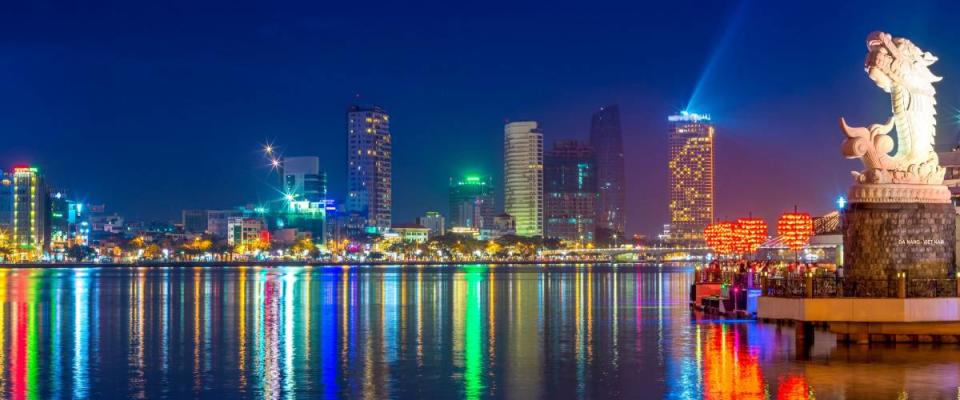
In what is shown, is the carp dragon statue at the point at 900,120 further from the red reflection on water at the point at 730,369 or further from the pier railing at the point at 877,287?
the red reflection on water at the point at 730,369

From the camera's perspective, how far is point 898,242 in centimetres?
4000

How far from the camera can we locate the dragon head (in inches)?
1597

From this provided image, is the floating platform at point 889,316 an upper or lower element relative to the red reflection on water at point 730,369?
upper

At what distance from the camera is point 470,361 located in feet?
127

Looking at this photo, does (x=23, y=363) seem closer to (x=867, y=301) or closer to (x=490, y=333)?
(x=490, y=333)

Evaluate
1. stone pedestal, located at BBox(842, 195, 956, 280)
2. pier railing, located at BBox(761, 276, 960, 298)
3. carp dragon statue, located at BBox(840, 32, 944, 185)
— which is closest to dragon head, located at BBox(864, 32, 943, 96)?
carp dragon statue, located at BBox(840, 32, 944, 185)

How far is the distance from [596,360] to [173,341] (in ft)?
55.6

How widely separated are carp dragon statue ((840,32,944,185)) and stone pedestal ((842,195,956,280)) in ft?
3.39

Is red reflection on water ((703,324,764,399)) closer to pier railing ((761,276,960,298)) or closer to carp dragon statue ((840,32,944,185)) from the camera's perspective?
pier railing ((761,276,960,298))

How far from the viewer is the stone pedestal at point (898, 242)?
39.8m

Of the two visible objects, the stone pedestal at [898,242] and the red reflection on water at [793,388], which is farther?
the stone pedestal at [898,242]

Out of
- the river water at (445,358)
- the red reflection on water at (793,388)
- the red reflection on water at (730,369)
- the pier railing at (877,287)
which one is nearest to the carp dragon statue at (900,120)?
the pier railing at (877,287)

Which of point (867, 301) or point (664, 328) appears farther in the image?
point (664, 328)

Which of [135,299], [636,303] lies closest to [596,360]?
[636,303]
